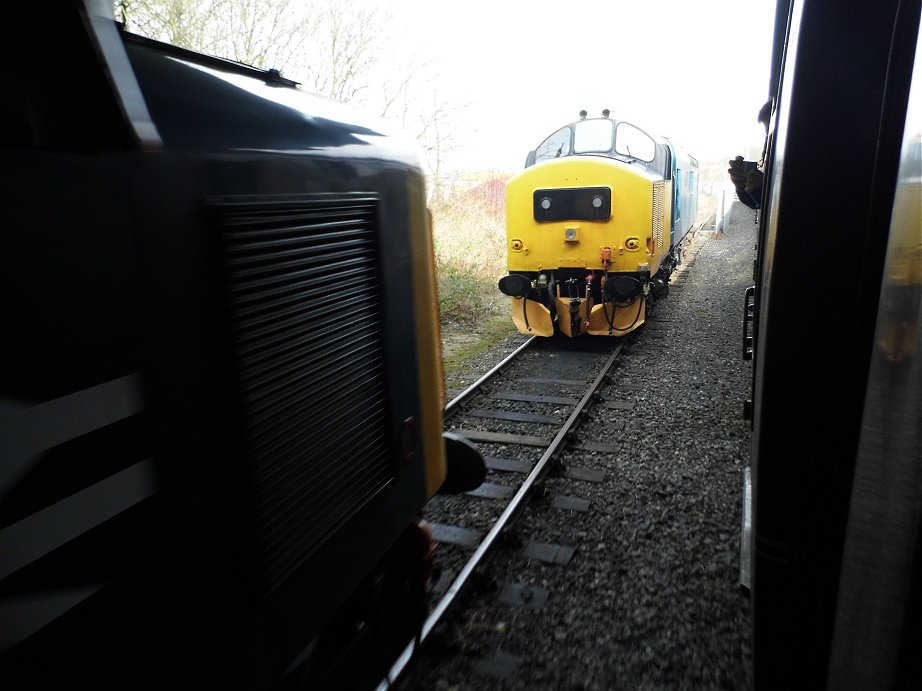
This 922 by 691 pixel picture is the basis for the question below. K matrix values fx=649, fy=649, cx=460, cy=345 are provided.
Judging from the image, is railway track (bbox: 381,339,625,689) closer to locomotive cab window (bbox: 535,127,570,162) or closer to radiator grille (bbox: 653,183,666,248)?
radiator grille (bbox: 653,183,666,248)

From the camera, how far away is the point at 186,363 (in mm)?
1305

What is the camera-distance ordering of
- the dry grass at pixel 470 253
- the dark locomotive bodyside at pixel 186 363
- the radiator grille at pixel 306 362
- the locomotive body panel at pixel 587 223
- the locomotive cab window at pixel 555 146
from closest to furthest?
the dark locomotive bodyside at pixel 186 363
the radiator grille at pixel 306 362
the locomotive body panel at pixel 587 223
the locomotive cab window at pixel 555 146
the dry grass at pixel 470 253

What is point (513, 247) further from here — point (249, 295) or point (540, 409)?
point (249, 295)

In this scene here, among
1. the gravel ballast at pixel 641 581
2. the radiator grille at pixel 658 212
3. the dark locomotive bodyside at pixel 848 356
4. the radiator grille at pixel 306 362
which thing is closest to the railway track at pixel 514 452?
the gravel ballast at pixel 641 581

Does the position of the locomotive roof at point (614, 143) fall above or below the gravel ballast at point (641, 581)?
above

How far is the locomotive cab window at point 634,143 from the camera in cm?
898

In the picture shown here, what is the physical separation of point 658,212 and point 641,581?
579 centimetres

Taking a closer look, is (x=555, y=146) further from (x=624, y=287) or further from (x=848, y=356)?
(x=848, y=356)

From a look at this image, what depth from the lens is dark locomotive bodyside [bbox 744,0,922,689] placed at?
1.04m

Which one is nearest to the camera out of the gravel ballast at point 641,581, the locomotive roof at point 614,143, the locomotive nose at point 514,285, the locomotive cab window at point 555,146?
the gravel ballast at point 641,581

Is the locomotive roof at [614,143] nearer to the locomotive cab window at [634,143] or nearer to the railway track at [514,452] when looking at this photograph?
the locomotive cab window at [634,143]

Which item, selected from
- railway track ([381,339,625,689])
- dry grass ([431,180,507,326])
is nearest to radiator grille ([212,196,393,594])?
railway track ([381,339,625,689])

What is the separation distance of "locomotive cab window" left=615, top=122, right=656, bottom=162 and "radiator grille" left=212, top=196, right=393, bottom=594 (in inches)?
309

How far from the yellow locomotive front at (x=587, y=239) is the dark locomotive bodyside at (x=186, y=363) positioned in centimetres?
617
